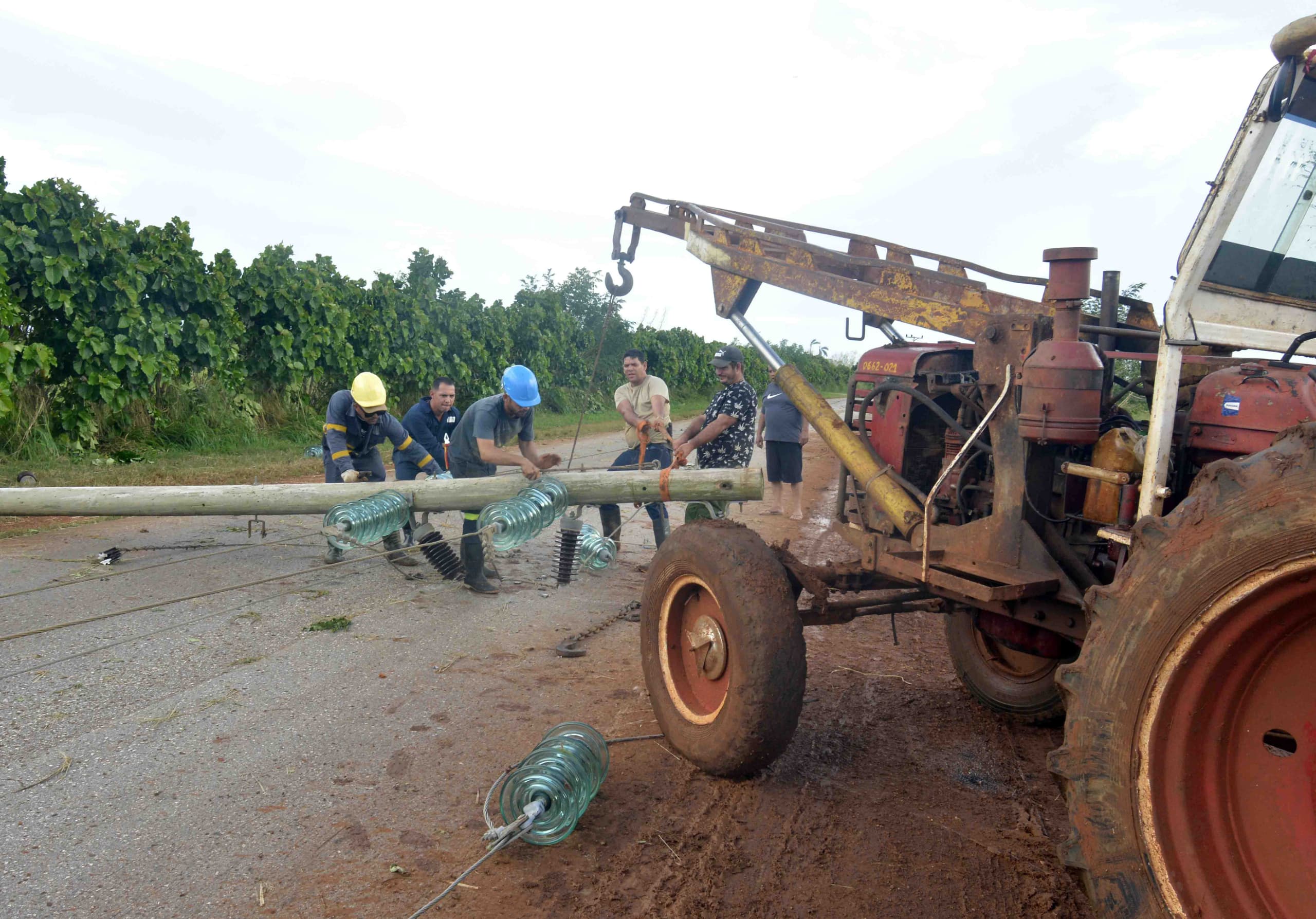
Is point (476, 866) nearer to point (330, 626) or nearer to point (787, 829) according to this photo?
point (787, 829)

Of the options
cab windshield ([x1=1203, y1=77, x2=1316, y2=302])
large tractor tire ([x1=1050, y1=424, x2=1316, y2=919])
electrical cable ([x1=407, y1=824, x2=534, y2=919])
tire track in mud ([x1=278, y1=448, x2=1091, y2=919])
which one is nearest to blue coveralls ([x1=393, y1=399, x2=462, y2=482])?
tire track in mud ([x1=278, y1=448, x2=1091, y2=919])

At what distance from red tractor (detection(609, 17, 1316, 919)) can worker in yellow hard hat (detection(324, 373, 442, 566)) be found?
3315 millimetres

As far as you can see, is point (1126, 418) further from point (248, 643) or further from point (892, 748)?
point (248, 643)

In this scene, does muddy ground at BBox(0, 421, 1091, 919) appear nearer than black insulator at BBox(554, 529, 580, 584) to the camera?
Yes

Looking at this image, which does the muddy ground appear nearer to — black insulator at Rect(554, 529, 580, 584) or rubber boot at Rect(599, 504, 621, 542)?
black insulator at Rect(554, 529, 580, 584)

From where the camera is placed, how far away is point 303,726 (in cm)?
436

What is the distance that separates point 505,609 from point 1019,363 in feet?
14.7

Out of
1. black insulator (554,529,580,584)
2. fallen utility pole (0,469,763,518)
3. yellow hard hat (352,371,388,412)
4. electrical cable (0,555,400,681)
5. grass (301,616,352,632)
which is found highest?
yellow hard hat (352,371,388,412)

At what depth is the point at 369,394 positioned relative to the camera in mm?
7879

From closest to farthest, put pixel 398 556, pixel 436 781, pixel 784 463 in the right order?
pixel 436 781
pixel 398 556
pixel 784 463

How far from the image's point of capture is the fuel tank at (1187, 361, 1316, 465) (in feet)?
9.07

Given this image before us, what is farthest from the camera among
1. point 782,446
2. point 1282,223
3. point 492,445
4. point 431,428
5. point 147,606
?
point 782,446

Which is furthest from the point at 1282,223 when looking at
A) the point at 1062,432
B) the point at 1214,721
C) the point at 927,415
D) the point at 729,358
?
the point at 729,358

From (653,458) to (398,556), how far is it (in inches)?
103
